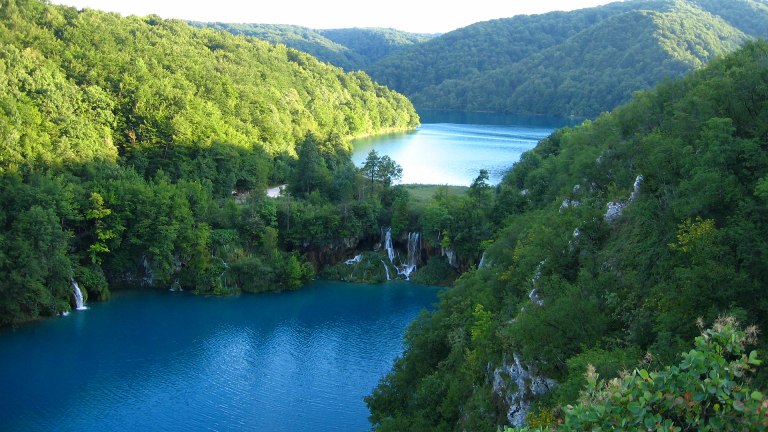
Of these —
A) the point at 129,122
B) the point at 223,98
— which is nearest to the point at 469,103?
the point at 223,98

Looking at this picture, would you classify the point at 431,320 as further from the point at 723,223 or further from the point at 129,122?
the point at 129,122

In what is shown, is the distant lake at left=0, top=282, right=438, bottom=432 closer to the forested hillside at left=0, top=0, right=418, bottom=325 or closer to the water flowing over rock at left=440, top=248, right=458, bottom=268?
the forested hillside at left=0, top=0, right=418, bottom=325

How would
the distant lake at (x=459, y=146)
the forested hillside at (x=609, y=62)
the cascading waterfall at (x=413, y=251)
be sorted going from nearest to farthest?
the cascading waterfall at (x=413, y=251)
the distant lake at (x=459, y=146)
the forested hillside at (x=609, y=62)

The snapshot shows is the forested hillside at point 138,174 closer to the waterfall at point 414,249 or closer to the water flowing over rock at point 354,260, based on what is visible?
the water flowing over rock at point 354,260

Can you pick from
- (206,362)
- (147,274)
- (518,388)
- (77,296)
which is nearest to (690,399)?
(518,388)

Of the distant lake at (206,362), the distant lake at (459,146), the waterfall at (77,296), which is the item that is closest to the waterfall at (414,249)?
the distant lake at (206,362)

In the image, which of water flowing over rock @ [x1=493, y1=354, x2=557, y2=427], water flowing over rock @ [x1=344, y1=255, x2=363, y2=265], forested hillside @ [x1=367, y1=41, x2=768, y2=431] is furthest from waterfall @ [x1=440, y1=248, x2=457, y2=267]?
water flowing over rock @ [x1=493, y1=354, x2=557, y2=427]

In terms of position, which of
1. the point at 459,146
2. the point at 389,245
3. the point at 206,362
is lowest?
the point at 206,362

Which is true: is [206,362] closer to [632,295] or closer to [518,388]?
[518,388]
